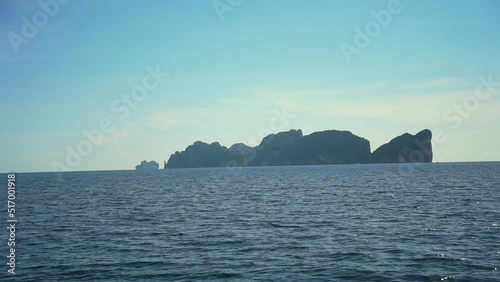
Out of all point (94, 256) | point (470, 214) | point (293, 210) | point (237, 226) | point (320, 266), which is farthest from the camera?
point (293, 210)

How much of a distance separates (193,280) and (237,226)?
17011mm

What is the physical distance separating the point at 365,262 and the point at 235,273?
8.76 meters

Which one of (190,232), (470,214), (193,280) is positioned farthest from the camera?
(470,214)

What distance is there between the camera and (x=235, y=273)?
74.9ft

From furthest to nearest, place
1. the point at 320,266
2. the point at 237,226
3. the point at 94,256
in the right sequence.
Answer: the point at 237,226
the point at 94,256
the point at 320,266

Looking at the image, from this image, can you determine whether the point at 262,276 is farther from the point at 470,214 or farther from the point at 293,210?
the point at 470,214

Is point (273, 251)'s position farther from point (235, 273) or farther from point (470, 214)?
point (470, 214)

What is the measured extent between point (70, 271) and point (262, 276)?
12.6 meters

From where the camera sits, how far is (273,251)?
91.1 ft

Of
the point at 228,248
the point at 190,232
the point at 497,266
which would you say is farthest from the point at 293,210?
the point at 497,266

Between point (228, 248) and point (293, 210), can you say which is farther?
point (293, 210)

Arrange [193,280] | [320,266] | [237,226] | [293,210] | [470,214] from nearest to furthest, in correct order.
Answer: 1. [193,280]
2. [320,266]
3. [237,226]
4. [470,214]
5. [293,210]

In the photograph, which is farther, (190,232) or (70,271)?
(190,232)

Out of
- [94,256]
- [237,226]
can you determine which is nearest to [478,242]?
[237,226]
